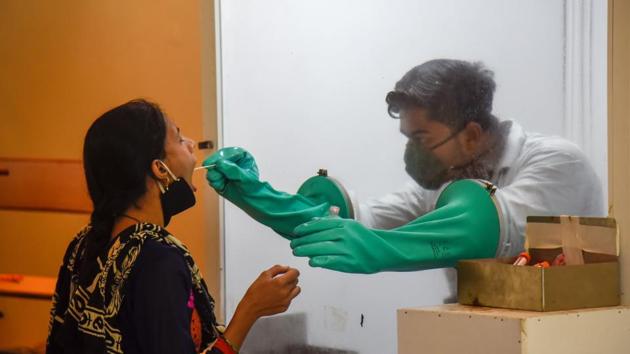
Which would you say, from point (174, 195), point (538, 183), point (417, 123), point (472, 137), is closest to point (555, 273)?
point (538, 183)

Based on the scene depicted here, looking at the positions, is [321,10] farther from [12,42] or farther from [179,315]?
[12,42]

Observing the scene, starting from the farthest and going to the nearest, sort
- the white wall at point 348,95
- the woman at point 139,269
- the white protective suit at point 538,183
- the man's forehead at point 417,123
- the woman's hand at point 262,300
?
the man's forehead at point 417,123 → the white wall at point 348,95 → the white protective suit at point 538,183 → the woman's hand at point 262,300 → the woman at point 139,269

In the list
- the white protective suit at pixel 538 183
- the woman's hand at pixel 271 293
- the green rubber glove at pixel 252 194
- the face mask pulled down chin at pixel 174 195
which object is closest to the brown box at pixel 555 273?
the white protective suit at pixel 538 183

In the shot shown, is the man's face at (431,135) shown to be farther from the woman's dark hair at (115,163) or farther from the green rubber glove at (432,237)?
the woman's dark hair at (115,163)

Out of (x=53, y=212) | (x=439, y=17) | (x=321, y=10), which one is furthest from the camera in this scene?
(x=53, y=212)

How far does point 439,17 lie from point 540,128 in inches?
14.3

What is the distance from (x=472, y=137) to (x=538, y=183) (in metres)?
0.19

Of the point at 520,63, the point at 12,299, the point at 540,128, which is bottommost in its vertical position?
the point at 12,299

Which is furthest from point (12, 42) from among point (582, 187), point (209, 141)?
point (582, 187)

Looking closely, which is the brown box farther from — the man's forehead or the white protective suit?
the man's forehead

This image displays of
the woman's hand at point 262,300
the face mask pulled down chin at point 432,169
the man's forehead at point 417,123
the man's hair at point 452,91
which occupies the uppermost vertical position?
the man's hair at point 452,91

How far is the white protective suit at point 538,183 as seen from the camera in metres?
1.72

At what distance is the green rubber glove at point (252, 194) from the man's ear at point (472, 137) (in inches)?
13.3

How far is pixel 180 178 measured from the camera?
168 cm
